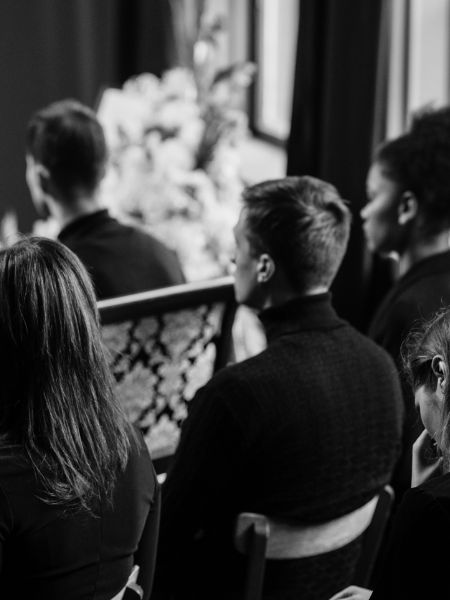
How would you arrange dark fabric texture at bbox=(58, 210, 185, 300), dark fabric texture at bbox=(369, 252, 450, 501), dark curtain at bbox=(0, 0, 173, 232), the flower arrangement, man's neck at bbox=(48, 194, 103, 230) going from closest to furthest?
dark fabric texture at bbox=(369, 252, 450, 501)
dark fabric texture at bbox=(58, 210, 185, 300)
man's neck at bbox=(48, 194, 103, 230)
the flower arrangement
dark curtain at bbox=(0, 0, 173, 232)

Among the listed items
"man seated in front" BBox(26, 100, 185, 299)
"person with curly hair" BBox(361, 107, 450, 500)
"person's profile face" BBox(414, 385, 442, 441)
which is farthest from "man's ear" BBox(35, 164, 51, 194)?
→ "person's profile face" BBox(414, 385, 442, 441)

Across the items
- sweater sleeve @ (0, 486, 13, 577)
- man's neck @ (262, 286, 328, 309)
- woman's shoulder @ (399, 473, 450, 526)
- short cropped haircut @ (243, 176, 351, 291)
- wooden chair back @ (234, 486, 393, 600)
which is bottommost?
wooden chair back @ (234, 486, 393, 600)

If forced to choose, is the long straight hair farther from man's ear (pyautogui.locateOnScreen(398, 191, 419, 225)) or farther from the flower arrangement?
the flower arrangement

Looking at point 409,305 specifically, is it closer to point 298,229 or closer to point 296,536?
point 298,229

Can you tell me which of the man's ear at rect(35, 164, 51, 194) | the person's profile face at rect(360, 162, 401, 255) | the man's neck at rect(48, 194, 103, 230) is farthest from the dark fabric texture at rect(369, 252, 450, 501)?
the man's ear at rect(35, 164, 51, 194)

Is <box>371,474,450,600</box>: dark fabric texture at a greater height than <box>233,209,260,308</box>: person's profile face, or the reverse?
<box>233,209,260,308</box>: person's profile face

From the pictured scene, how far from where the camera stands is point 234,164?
3.32 m

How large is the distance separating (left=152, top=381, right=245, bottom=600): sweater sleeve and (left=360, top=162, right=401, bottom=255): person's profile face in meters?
0.79

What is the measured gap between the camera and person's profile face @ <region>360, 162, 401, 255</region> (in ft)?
7.64

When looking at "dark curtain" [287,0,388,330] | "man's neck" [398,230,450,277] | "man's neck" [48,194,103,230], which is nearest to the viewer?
"man's neck" [398,230,450,277]

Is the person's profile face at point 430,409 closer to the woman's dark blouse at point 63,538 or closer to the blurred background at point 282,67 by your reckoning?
the woman's dark blouse at point 63,538

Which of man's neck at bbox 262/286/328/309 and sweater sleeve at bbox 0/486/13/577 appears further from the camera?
man's neck at bbox 262/286/328/309

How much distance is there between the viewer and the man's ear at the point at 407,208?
2.31m

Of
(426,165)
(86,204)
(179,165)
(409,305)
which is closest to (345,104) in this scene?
(179,165)
